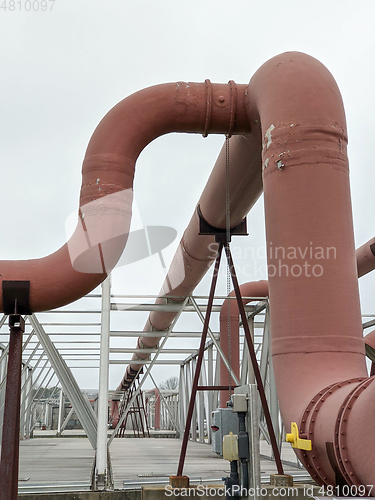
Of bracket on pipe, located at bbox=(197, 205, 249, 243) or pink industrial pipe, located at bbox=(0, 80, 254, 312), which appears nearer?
pink industrial pipe, located at bbox=(0, 80, 254, 312)

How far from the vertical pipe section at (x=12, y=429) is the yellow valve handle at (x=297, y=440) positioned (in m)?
Result: 2.49

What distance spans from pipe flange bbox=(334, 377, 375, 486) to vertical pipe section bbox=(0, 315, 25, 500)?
Result: 2.89 m

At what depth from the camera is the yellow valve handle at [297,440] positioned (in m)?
3.12

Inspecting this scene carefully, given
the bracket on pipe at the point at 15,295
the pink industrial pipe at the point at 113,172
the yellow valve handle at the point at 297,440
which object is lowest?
the yellow valve handle at the point at 297,440

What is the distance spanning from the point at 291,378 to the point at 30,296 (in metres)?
2.53

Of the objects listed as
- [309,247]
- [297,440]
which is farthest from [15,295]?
[297,440]

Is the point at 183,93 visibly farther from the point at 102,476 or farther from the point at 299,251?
the point at 102,476

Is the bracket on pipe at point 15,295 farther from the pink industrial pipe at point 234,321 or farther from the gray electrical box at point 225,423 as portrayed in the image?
the pink industrial pipe at point 234,321

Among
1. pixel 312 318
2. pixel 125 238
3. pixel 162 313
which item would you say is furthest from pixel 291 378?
pixel 162 313

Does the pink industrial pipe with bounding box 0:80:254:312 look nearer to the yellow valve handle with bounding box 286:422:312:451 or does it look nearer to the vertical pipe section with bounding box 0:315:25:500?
the vertical pipe section with bounding box 0:315:25:500

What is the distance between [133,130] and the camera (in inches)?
198

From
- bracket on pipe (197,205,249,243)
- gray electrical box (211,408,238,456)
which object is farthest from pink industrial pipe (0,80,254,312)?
bracket on pipe (197,205,249,243)

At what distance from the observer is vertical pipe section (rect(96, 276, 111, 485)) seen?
7161 millimetres

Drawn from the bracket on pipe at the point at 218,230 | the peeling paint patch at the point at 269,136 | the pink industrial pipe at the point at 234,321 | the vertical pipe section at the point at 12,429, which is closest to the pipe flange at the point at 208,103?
the peeling paint patch at the point at 269,136
